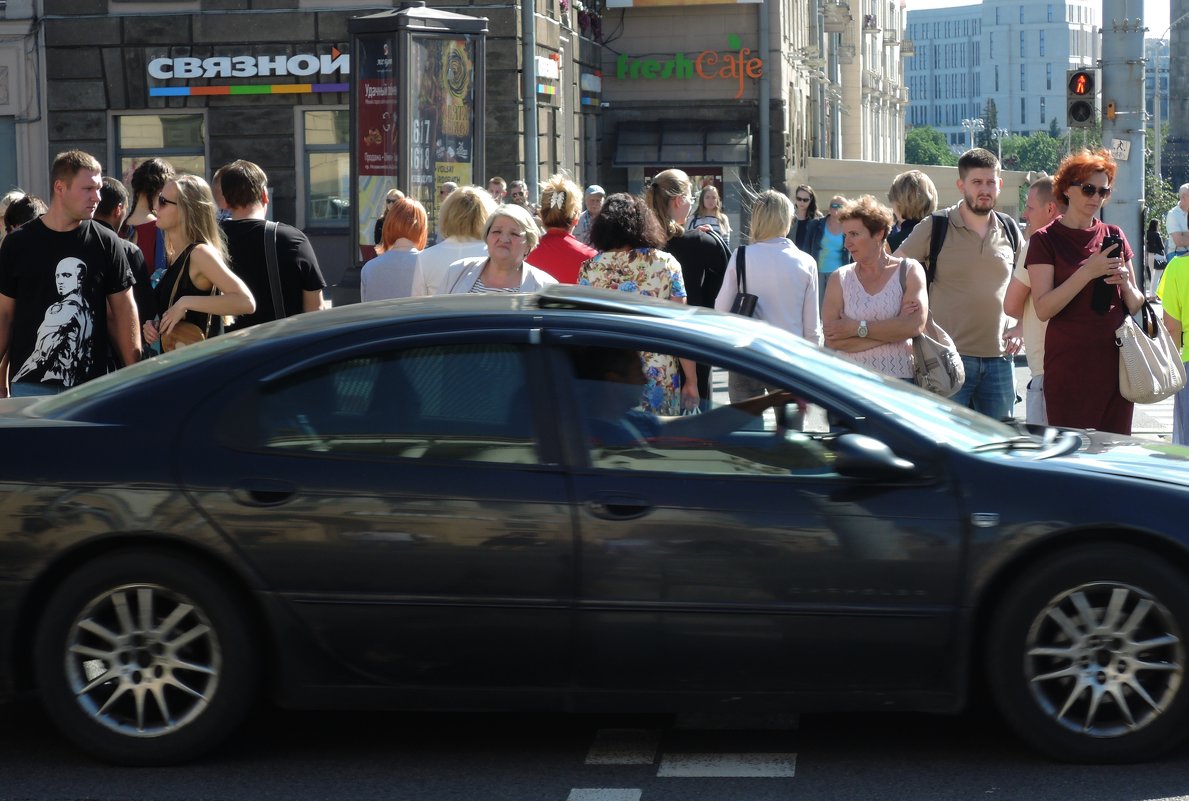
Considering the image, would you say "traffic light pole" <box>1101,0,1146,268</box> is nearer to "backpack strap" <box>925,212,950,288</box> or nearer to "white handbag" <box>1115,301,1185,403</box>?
"backpack strap" <box>925,212,950,288</box>

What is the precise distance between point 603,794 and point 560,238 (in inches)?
193

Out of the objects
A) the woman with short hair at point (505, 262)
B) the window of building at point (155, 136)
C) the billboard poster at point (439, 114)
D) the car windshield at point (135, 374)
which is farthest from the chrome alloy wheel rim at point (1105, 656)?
the window of building at point (155, 136)

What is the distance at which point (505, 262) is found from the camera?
310 inches

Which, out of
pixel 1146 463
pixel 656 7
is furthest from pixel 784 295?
pixel 656 7

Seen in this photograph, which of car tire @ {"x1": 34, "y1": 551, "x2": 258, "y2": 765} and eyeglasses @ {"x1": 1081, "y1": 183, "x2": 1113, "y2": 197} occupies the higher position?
eyeglasses @ {"x1": 1081, "y1": 183, "x2": 1113, "y2": 197}

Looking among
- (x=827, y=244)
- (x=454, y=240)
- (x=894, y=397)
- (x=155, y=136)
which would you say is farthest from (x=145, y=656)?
(x=155, y=136)

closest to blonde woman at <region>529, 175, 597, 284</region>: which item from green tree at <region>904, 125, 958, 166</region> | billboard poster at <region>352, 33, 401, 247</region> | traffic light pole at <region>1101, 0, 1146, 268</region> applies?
billboard poster at <region>352, 33, 401, 247</region>

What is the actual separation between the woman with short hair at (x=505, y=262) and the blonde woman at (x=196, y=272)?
3.23ft

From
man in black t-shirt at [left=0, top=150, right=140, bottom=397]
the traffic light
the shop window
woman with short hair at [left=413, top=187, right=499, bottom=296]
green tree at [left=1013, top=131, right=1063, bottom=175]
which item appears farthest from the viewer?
green tree at [left=1013, top=131, right=1063, bottom=175]

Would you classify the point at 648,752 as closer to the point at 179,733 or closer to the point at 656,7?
the point at 179,733

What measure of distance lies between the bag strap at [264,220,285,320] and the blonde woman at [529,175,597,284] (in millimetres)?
1664

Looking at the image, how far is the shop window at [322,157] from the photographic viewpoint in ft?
96.1

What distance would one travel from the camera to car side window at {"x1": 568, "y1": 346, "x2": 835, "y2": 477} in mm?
5059

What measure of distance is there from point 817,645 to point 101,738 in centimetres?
211
